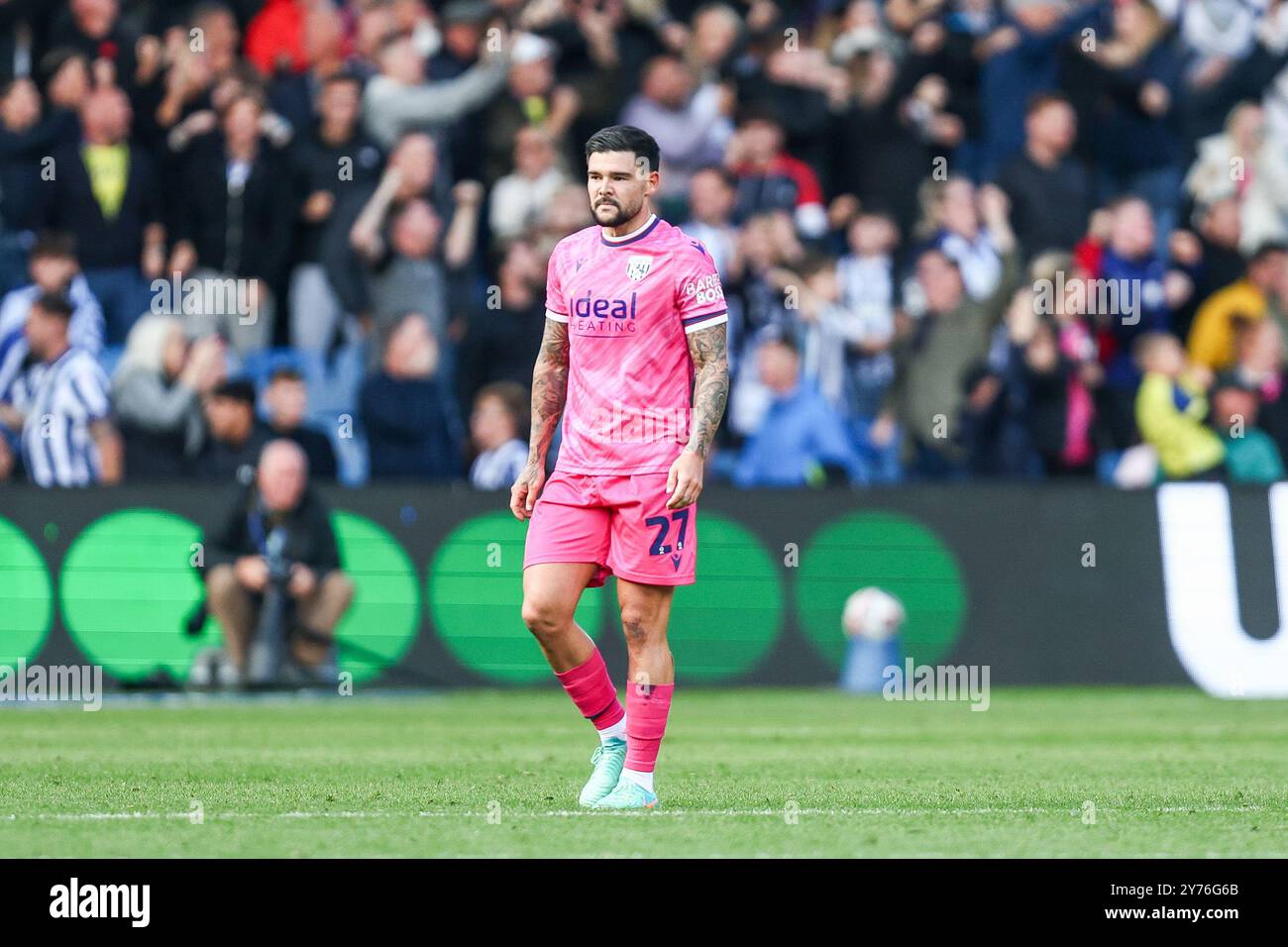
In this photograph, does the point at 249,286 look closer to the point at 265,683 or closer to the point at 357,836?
the point at 265,683

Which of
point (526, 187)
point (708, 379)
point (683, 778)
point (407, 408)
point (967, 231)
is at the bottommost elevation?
point (683, 778)

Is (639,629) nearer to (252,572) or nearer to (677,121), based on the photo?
(252,572)

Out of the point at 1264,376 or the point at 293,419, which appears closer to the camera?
the point at 293,419

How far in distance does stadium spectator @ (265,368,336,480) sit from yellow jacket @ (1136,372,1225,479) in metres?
5.91

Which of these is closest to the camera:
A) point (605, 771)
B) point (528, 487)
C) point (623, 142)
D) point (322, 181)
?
point (623, 142)

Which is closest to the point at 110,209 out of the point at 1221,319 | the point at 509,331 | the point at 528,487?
the point at 509,331

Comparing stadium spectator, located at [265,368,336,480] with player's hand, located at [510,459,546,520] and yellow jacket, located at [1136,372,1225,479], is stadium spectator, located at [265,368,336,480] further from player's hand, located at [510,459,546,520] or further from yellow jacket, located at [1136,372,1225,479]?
player's hand, located at [510,459,546,520]

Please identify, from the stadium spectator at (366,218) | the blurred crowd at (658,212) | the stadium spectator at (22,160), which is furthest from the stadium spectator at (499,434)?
the stadium spectator at (22,160)

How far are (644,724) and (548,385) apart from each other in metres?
1.36

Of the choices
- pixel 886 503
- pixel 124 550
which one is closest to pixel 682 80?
pixel 886 503

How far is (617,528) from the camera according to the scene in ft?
27.3

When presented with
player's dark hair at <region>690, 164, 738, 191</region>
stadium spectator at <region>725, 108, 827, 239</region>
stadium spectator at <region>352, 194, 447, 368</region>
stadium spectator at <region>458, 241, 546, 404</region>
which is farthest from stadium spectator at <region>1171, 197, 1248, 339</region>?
stadium spectator at <region>352, 194, 447, 368</region>

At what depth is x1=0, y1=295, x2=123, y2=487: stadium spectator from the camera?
15375 millimetres

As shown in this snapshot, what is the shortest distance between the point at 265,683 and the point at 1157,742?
590cm
